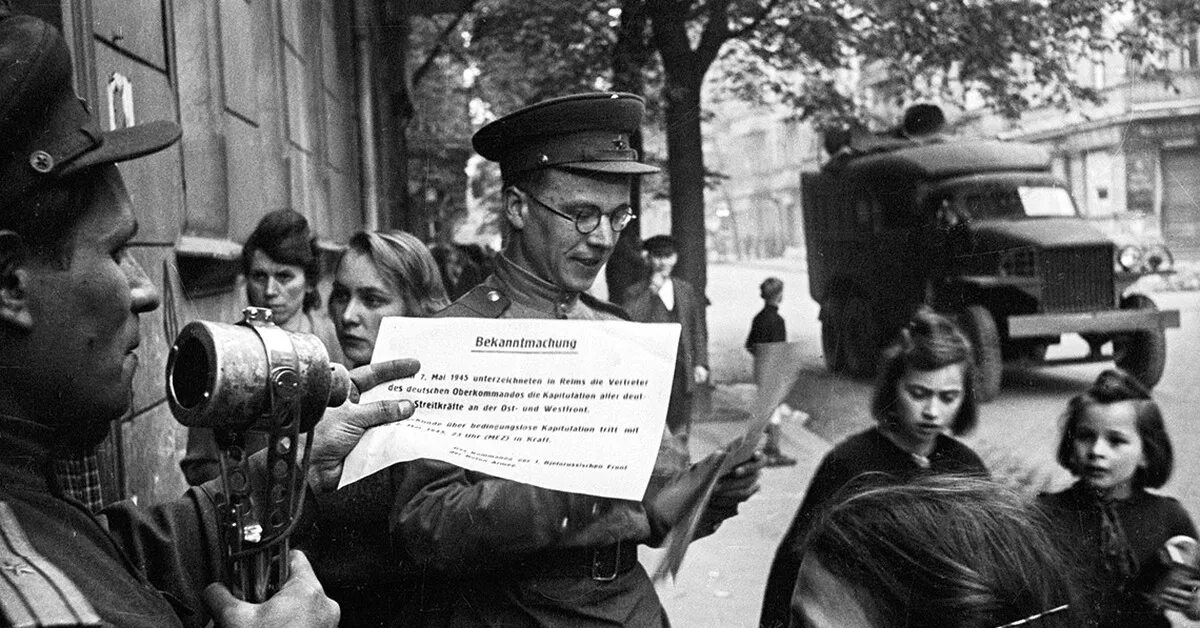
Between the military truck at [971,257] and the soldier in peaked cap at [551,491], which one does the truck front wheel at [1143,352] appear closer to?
the military truck at [971,257]

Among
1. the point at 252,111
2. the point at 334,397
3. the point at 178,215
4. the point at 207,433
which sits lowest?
the point at 207,433

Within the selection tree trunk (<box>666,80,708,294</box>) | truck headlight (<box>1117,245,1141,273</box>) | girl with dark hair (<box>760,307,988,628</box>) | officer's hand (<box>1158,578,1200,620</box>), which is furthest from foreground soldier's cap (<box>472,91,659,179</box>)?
truck headlight (<box>1117,245,1141,273</box>)

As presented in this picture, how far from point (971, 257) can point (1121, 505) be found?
503 cm

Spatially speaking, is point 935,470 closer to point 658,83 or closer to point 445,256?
point 658,83

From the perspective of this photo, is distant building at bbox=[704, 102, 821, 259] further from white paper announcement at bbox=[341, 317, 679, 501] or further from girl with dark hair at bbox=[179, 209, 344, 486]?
white paper announcement at bbox=[341, 317, 679, 501]

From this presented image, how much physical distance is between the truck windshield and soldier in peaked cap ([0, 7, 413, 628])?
756 cm

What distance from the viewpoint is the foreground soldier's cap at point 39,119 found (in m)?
1.26

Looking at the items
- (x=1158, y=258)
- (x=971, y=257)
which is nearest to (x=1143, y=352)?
(x=1158, y=258)

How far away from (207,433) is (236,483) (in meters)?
1.45

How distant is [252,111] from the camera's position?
14.6 feet

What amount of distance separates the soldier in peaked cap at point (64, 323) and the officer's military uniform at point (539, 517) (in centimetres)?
59

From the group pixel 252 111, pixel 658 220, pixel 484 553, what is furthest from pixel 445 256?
pixel 484 553

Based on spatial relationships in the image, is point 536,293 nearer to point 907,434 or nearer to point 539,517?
point 539,517

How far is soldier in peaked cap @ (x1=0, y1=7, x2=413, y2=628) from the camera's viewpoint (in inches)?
49.6
